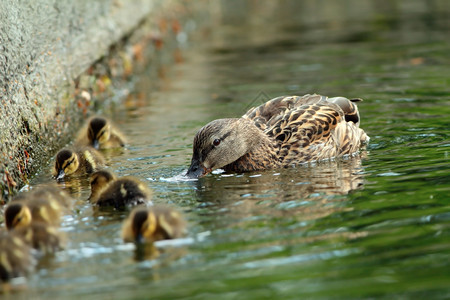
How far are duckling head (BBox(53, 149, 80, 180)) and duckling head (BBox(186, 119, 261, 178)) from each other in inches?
38.8

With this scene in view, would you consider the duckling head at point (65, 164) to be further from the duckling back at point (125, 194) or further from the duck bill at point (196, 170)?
the duckling back at point (125, 194)

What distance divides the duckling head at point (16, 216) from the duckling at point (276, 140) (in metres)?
1.62

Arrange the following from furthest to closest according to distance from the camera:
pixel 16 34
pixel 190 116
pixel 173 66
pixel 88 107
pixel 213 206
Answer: pixel 173 66 → pixel 88 107 → pixel 190 116 → pixel 16 34 → pixel 213 206

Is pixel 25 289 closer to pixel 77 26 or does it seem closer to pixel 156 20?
pixel 77 26

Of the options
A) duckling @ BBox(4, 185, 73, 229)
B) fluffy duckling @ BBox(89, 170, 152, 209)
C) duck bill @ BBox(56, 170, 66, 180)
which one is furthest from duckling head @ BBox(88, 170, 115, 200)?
duck bill @ BBox(56, 170, 66, 180)

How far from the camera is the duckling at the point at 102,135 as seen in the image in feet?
24.6

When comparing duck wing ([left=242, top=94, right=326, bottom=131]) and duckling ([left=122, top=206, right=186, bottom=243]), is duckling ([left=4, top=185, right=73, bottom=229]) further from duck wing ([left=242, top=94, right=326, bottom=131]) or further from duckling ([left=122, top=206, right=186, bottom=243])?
duck wing ([left=242, top=94, right=326, bottom=131])

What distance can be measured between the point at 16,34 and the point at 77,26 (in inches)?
111

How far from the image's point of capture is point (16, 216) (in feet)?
15.2

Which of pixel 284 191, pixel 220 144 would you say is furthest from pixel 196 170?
pixel 284 191

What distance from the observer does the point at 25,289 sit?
379 centimetres

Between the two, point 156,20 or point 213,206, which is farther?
point 156,20

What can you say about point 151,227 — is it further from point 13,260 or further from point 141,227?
point 13,260

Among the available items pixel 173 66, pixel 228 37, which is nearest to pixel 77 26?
pixel 173 66
